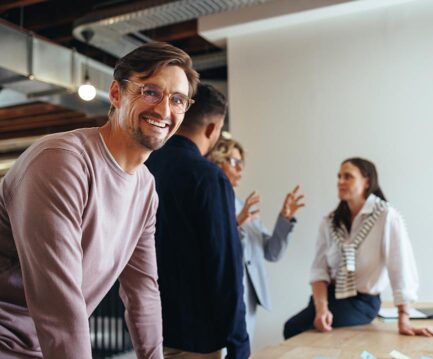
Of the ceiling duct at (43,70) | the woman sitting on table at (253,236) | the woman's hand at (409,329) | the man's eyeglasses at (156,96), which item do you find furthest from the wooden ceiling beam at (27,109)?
the man's eyeglasses at (156,96)

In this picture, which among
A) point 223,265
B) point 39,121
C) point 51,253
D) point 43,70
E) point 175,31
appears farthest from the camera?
point 39,121

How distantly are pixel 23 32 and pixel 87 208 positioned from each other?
138 inches

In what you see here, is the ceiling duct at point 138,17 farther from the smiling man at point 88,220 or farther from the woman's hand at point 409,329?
the smiling man at point 88,220

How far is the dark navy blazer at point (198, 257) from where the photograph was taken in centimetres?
166

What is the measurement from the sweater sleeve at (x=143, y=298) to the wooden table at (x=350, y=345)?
687 millimetres

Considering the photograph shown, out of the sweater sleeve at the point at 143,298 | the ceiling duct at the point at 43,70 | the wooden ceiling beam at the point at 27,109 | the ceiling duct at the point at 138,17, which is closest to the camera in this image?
the sweater sleeve at the point at 143,298

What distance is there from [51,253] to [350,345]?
154 cm

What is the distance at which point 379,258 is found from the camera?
8.51ft

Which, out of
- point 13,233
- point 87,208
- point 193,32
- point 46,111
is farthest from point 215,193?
point 46,111

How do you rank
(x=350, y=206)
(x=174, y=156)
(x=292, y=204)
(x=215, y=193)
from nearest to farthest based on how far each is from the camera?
(x=215, y=193)
(x=174, y=156)
(x=350, y=206)
(x=292, y=204)

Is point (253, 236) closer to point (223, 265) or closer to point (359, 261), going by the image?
point (359, 261)

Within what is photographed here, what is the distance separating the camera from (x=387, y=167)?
3887mm

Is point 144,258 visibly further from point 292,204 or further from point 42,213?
point 292,204

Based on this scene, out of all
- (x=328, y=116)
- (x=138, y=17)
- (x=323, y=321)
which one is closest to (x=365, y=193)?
(x=323, y=321)
